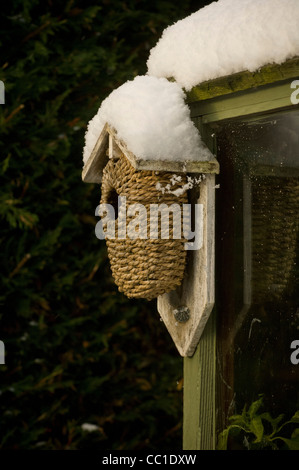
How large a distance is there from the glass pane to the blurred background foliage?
1171 millimetres

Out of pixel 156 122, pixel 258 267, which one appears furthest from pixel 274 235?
pixel 156 122

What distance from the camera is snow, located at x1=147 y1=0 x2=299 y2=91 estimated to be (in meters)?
1.01

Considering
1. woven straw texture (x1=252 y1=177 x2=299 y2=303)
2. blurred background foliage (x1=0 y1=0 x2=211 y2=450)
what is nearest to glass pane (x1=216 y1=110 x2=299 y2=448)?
woven straw texture (x1=252 y1=177 x2=299 y2=303)

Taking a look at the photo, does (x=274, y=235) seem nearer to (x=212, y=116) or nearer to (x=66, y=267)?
(x=212, y=116)

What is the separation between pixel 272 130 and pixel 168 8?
6.55ft

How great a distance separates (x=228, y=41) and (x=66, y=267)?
1592mm

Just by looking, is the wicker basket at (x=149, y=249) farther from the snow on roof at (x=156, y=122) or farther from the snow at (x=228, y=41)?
the snow at (x=228, y=41)

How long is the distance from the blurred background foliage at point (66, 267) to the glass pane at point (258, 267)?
1.17 meters

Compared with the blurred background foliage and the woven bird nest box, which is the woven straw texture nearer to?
the woven bird nest box

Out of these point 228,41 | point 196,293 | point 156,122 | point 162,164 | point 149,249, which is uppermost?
point 228,41

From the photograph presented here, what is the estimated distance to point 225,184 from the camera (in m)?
1.33

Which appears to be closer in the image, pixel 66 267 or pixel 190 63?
pixel 190 63

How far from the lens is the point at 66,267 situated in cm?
248

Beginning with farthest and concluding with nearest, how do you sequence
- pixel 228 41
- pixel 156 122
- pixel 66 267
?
1. pixel 66 267
2. pixel 156 122
3. pixel 228 41
